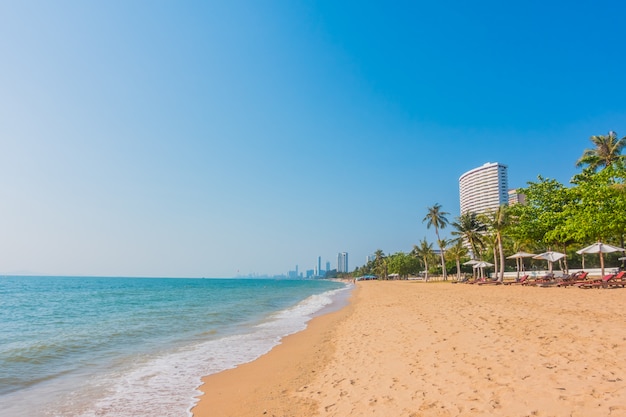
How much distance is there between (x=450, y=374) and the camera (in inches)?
231

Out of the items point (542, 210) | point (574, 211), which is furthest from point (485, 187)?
point (574, 211)

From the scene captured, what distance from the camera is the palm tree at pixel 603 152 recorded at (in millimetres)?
39219

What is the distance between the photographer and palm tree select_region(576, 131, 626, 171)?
129 feet

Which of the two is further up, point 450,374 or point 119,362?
point 450,374

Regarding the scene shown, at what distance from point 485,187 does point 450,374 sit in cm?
15055

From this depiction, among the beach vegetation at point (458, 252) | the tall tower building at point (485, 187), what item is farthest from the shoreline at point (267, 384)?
the tall tower building at point (485, 187)

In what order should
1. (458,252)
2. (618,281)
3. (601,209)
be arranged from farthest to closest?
(458,252), (601,209), (618,281)

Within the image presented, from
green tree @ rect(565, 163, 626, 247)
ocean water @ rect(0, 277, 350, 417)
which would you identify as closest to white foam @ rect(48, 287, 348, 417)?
ocean water @ rect(0, 277, 350, 417)

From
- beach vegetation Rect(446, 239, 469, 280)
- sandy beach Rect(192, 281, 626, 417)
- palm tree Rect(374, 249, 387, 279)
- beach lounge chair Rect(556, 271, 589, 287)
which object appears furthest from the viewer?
palm tree Rect(374, 249, 387, 279)

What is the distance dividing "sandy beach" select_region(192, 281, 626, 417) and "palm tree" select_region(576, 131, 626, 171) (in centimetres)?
3646

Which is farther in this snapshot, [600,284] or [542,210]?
[542,210]

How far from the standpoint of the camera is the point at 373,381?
6.13 meters

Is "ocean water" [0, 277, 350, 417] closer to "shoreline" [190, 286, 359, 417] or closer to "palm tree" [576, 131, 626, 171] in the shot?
"shoreline" [190, 286, 359, 417]

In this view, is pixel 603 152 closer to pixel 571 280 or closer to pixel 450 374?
pixel 571 280
